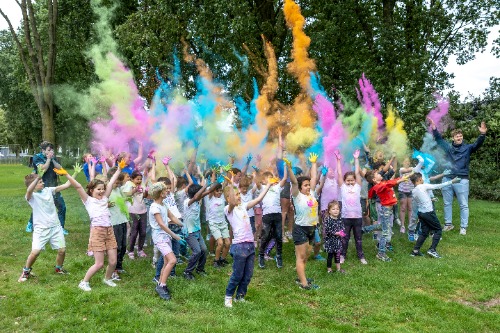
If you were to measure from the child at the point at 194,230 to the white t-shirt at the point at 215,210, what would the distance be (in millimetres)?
312

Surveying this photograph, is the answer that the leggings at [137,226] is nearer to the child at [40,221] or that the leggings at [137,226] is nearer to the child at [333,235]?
the child at [40,221]

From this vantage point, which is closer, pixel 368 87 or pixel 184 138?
pixel 184 138

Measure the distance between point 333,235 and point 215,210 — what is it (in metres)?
2.08

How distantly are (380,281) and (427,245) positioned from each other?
111 inches

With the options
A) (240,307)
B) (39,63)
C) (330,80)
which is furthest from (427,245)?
(39,63)

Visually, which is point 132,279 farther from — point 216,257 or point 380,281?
point 380,281

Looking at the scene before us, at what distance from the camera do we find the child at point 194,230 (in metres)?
6.62

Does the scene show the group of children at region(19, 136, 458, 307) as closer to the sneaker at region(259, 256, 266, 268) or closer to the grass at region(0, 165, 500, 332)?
the sneaker at region(259, 256, 266, 268)

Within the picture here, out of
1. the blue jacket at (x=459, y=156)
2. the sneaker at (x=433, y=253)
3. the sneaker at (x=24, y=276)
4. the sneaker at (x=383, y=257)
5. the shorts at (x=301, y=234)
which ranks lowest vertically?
the sneaker at (x=24, y=276)

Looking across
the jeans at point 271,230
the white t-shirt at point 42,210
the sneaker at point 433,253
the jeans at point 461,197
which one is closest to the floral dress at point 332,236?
the jeans at point 271,230

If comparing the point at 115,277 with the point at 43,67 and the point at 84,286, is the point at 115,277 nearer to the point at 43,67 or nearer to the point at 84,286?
the point at 84,286

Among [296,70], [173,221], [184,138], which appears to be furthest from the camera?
[296,70]

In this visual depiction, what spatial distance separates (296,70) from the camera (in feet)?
46.9

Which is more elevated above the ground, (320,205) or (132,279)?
(320,205)
